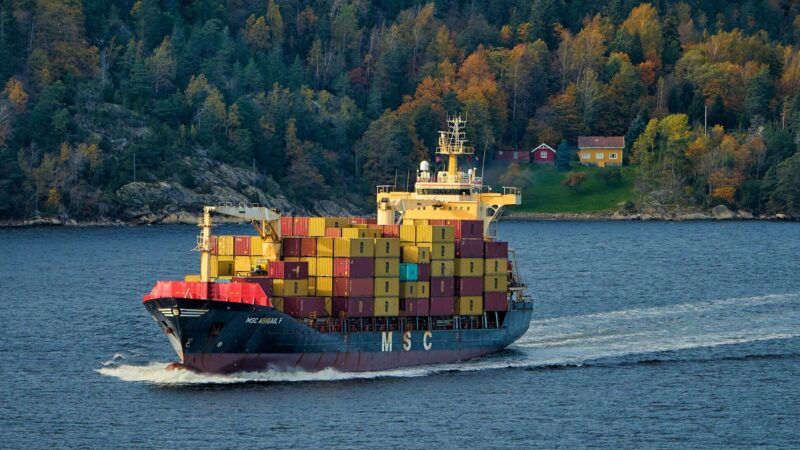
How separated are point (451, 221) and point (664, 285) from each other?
42256 mm

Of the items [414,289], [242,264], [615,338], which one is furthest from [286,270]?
[615,338]

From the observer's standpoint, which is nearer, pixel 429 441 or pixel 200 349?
pixel 429 441

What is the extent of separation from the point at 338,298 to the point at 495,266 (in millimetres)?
10241

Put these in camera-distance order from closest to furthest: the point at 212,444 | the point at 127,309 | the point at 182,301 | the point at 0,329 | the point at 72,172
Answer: the point at 212,444 < the point at 182,301 < the point at 0,329 < the point at 127,309 < the point at 72,172

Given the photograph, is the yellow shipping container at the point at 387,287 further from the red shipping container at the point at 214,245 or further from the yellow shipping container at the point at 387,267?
the red shipping container at the point at 214,245

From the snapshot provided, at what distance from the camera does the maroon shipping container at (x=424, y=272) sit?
86.2 metres

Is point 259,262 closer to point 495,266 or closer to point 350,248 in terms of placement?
point 350,248

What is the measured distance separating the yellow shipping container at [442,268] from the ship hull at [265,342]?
119 inches

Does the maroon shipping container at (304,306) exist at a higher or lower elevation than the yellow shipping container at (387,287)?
lower

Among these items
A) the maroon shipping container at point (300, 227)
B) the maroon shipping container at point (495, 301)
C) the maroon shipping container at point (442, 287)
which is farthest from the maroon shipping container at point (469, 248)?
the maroon shipping container at point (300, 227)

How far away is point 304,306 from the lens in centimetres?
8225

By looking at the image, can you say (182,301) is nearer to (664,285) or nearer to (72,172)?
(664,285)

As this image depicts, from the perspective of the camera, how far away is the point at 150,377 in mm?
81812

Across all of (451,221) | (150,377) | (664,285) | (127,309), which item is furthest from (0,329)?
(664,285)
